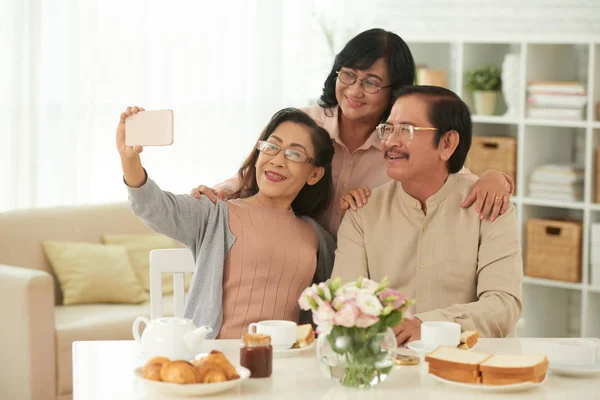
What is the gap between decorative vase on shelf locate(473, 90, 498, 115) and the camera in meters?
5.16

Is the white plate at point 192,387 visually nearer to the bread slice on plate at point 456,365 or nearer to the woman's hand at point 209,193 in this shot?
the bread slice on plate at point 456,365

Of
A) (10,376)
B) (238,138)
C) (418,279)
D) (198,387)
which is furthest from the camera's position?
(238,138)

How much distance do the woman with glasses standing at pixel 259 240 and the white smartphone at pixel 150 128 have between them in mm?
341

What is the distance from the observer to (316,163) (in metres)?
2.87

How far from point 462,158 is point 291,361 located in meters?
0.94

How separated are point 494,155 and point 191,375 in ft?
11.1

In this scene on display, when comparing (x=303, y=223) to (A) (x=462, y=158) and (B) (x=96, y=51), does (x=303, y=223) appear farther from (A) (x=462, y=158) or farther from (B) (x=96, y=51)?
(B) (x=96, y=51)

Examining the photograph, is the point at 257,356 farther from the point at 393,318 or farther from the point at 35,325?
the point at 35,325

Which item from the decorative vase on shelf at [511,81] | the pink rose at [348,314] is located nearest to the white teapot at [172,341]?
the pink rose at [348,314]

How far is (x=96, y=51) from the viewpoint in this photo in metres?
5.22

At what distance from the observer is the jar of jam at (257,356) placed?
80.2 inches

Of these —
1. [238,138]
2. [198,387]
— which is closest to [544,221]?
[238,138]

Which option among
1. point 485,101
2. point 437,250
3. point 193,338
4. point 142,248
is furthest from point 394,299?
point 485,101

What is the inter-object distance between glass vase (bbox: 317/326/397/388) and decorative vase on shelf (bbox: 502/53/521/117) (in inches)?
129
